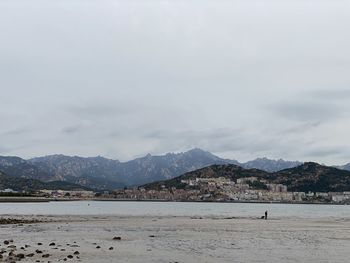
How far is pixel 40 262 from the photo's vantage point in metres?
27.1

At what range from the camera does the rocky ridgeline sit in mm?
28655

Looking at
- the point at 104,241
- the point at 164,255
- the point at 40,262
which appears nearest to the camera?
the point at 40,262

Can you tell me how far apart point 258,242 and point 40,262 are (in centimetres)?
2223

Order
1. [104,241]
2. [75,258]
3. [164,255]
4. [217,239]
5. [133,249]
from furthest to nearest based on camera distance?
1. [217,239]
2. [104,241]
3. [133,249]
4. [164,255]
5. [75,258]

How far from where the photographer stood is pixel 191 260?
30.9 m

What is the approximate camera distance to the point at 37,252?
1260 inches

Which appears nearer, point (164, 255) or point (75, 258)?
point (75, 258)

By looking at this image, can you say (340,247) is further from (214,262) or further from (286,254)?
(214,262)

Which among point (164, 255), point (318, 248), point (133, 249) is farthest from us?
point (318, 248)

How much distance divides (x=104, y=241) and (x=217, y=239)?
1072 centimetres

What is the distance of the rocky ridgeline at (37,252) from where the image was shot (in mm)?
28655

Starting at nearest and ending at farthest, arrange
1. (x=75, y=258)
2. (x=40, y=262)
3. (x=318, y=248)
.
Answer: (x=40, y=262), (x=75, y=258), (x=318, y=248)

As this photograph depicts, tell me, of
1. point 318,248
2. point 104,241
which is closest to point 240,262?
point 318,248

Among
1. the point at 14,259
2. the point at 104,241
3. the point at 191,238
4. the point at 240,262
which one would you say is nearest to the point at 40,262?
the point at 14,259
